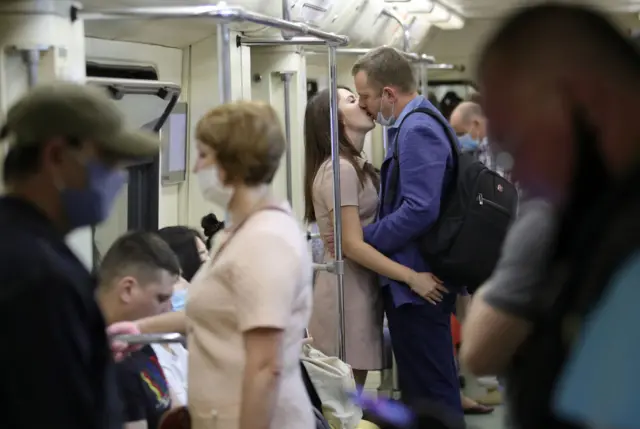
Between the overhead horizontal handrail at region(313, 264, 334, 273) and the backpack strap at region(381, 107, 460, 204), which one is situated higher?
the backpack strap at region(381, 107, 460, 204)

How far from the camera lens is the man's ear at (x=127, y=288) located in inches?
94.1

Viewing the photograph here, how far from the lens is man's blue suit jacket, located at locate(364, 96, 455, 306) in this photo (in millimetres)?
3498

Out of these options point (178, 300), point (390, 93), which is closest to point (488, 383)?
point (390, 93)

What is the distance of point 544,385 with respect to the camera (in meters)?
1.08

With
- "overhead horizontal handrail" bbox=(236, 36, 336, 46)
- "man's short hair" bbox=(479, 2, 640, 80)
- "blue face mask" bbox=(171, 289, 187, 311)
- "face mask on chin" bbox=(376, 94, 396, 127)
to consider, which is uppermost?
"overhead horizontal handrail" bbox=(236, 36, 336, 46)

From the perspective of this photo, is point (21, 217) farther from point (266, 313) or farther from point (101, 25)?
point (101, 25)

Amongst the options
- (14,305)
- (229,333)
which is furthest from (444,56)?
(14,305)

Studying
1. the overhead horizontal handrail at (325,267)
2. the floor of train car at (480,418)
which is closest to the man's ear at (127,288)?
the overhead horizontal handrail at (325,267)

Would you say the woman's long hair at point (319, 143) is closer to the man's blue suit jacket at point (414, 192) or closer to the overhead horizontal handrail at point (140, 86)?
the man's blue suit jacket at point (414, 192)

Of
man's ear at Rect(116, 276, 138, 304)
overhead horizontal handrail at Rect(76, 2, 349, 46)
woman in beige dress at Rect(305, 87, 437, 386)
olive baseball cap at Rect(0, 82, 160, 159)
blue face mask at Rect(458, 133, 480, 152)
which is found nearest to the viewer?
olive baseball cap at Rect(0, 82, 160, 159)

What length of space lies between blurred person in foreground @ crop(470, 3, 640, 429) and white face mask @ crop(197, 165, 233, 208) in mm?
1121

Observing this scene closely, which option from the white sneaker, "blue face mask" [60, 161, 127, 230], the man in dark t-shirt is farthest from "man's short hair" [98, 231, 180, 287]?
the white sneaker

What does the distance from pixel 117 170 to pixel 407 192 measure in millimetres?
1959

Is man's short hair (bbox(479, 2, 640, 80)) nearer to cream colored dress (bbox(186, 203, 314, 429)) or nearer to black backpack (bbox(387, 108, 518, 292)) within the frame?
cream colored dress (bbox(186, 203, 314, 429))
